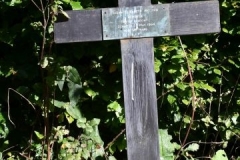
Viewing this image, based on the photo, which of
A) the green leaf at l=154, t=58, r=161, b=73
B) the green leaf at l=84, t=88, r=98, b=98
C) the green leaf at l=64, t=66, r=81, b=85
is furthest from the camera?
the green leaf at l=84, t=88, r=98, b=98

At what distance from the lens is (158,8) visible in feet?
8.41

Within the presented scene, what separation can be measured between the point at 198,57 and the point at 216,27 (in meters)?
0.81

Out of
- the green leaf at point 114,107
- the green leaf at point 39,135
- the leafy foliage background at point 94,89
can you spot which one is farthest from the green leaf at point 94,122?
the green leaf at point 39,135

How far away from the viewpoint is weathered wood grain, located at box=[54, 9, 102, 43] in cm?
263

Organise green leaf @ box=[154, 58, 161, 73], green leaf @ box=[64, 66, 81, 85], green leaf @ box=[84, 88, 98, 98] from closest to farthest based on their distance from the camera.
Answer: green leaf @ box=[64, 66, 81, 85]
green leaf @ box=[154, 58, 161, 73]
green leaf @ box=[84, 88, 98, 98]

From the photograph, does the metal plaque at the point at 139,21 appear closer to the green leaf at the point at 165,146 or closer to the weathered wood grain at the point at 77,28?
the weathered wood grain at the point at 77,28

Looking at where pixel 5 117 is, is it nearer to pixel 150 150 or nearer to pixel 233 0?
pixel 150 150

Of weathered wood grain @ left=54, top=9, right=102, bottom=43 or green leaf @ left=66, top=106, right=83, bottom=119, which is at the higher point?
weathered wood grain @ left=54, top=9, right=102, bottom=43

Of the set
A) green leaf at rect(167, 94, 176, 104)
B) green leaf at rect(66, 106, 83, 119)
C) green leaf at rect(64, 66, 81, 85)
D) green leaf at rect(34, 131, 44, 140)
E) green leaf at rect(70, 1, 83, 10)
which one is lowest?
green leaf at rect(34, 131, 44, 140)

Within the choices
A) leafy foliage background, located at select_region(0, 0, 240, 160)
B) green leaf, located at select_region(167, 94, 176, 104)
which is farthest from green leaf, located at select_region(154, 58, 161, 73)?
green leaf, located at select_region(167, 94, 176, 104)

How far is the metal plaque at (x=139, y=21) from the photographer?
Answer: 101 inches

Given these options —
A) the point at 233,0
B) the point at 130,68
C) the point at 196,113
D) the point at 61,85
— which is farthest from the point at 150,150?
the point at 233,0

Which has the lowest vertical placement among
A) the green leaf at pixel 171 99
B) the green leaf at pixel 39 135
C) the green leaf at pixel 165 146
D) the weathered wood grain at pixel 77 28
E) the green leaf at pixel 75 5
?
the green leaf at pixel 165 146

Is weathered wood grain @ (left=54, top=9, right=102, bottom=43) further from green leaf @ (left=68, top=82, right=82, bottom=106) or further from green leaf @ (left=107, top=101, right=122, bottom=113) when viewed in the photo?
green leaf @ (left=107, top=101, right=122, bottom=113)
